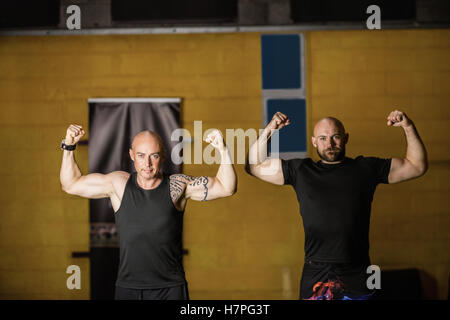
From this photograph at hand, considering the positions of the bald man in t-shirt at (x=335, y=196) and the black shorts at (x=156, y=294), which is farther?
the bald man in t-shirt at (x=335, y=196)

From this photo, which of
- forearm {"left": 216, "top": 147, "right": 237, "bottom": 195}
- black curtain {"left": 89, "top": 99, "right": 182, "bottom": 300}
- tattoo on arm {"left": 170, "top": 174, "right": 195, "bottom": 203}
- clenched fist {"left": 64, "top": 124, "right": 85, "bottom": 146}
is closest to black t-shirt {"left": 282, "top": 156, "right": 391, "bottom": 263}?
forearm {"left": 216, "top": 147, "right": 237, "bottom": 195}

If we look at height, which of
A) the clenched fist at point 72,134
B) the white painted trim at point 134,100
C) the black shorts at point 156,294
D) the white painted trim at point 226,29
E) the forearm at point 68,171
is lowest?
the black shorts at point 156,294

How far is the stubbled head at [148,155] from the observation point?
243 cm

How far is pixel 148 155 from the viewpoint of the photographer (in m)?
2.44

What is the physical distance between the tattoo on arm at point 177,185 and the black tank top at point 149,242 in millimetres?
40

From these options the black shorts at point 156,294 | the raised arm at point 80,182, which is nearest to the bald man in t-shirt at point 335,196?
the black shorts at point 156,294

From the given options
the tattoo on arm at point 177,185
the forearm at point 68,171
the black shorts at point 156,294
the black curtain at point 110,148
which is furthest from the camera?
the black curtain at point 110,148

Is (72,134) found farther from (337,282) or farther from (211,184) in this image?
(337,282)

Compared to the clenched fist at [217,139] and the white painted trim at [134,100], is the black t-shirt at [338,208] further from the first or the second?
the white painted trim at [134,100]

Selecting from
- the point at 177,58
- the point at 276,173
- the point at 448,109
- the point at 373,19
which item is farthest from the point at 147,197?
the point at 448,109

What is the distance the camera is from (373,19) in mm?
3887

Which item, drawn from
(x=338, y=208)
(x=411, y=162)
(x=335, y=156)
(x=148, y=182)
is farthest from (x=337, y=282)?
(x=148, y=182)

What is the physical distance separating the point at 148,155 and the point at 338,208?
124cm

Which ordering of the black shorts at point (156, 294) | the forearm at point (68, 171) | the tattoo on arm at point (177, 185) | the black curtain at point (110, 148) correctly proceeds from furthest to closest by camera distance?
the black curtain at point (110, 148), the forearm at point (68, 171), the tattoo on arm at point (177, 185), the black shorts at point (156, 294)
